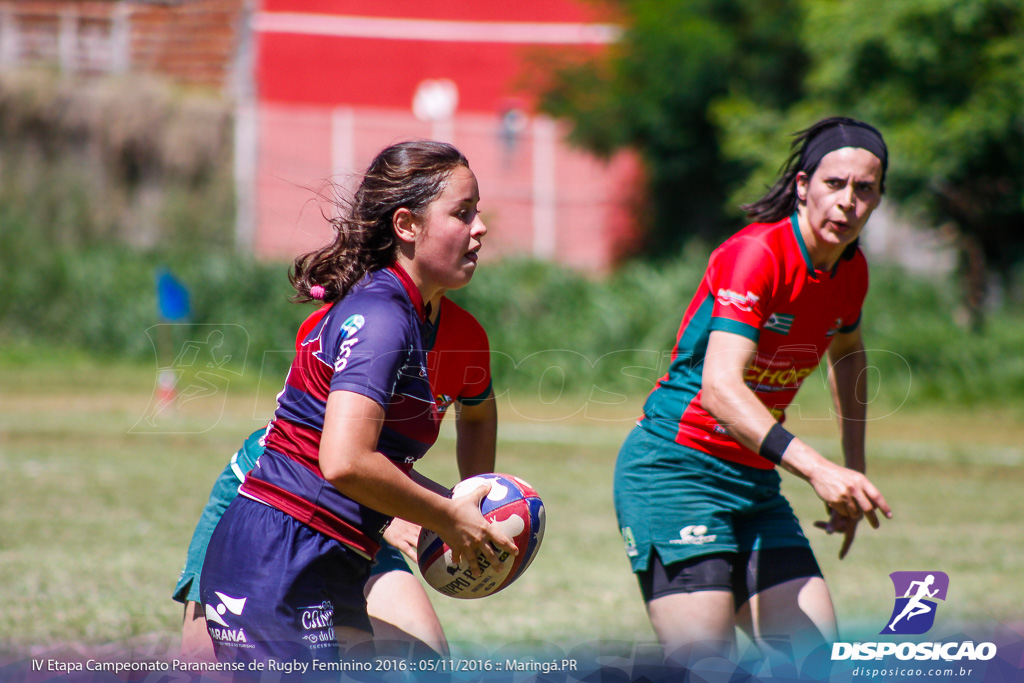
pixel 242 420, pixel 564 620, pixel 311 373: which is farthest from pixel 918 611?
pixel 242 420

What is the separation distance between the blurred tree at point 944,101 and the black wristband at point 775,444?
14215 millimetres

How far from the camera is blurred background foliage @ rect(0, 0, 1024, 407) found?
53.2 feet

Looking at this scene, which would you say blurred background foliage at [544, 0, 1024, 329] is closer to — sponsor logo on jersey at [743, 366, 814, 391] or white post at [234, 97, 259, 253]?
white post at [234, 97, 259, 253]

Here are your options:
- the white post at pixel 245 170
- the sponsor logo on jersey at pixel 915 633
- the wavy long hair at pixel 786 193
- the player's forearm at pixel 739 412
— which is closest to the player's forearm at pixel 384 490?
the player's forearm at pixel 739 412

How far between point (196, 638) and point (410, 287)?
1.28 meters

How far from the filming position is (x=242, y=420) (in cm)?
1473

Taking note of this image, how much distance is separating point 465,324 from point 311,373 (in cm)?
61

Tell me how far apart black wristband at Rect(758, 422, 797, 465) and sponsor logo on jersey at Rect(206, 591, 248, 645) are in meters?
1.69

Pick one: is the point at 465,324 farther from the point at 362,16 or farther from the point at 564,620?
the point at 362,16

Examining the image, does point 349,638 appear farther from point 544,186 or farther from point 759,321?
point 544,186

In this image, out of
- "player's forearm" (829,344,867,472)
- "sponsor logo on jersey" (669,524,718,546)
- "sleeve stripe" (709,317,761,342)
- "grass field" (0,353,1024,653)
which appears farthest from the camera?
"grass field" (0,353,1024,653)

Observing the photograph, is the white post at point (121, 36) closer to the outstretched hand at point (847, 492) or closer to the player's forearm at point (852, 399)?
the player's forearm at point (852, 399)

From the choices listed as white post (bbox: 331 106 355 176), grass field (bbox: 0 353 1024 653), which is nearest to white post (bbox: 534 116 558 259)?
white post (bbox: 331 106 355 176)

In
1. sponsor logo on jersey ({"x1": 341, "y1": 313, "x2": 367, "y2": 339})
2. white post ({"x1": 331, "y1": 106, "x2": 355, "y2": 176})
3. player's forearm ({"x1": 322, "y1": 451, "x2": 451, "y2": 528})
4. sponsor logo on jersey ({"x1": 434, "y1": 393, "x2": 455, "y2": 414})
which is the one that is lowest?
player's forearm ({"x1": 322, "y1": 451, "x2": 451, "y2": 528})
